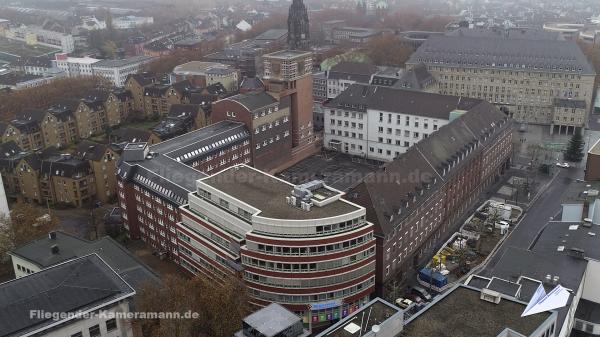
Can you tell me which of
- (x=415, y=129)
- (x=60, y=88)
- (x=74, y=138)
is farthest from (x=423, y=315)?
(x=60, y=88)

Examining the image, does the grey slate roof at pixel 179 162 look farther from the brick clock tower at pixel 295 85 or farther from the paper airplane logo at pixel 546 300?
the paper airplane logo at pixel 546 300

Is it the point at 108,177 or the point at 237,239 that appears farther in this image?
the point at 108,177

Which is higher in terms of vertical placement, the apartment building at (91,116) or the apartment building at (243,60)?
the apartment building at (243,60)

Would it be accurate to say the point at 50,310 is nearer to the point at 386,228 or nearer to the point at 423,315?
the point at 423,315

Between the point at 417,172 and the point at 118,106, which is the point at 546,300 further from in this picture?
the point at 118,106

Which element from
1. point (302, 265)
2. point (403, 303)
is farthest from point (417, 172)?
point (302, 265)

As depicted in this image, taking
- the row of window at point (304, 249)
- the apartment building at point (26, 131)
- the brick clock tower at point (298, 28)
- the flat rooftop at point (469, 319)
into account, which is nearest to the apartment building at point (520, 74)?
the brick clock tower at point (298, 28)
